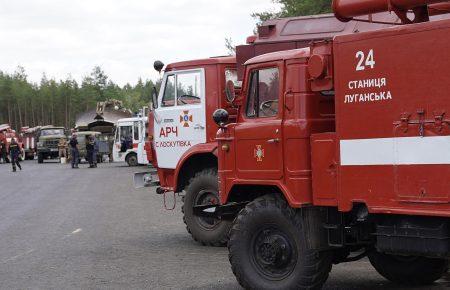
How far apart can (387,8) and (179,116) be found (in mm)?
5959

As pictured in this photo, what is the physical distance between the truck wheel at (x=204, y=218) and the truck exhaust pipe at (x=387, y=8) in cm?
477

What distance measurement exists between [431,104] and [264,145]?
6.76 ft

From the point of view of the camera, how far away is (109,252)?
1092cm

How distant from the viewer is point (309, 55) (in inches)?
288

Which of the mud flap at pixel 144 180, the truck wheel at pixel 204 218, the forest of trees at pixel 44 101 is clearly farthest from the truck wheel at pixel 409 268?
the forest of trees at pixel 44 101

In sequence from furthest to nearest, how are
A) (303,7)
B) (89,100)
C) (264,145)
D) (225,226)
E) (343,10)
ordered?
(89,100) < (303,7) < (225,226) < (264,145) < (343,10)

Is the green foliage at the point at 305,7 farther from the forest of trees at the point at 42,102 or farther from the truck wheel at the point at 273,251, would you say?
the forest of trees at the point at 42,102

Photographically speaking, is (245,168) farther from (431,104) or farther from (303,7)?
(303,7)

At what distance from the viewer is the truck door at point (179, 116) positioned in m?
11.9

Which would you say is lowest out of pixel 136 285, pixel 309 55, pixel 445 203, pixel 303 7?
pixel 136 285

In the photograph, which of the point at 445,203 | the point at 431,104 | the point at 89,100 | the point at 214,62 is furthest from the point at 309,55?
the point at 89,100

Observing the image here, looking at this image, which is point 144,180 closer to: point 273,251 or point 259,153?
point 259,153

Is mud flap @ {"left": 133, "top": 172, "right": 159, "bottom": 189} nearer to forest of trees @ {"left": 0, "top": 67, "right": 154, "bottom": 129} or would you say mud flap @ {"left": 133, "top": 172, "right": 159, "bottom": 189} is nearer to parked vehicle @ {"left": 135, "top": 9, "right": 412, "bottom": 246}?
parked vehicle @ {"left": 135, "top": 9, "right": 412, "bottom": 246}

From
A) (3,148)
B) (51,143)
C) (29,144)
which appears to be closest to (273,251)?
(51,143)
